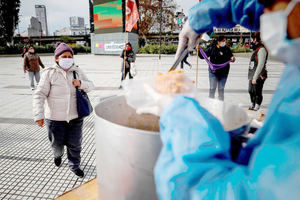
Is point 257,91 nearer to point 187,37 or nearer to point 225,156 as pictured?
point 187,37

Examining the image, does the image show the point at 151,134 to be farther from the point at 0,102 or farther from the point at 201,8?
the point at 0,102

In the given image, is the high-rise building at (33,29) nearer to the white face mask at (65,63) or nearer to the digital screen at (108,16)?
the digital screen at (108,16)

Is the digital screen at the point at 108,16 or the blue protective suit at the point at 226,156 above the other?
the digital screen at the point at 108,16

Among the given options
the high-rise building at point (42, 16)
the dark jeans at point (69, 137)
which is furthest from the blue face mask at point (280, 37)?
the high-rise building at point (42, 16)

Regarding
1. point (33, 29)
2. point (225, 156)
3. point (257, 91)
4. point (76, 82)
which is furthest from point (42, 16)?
point (225, 156)

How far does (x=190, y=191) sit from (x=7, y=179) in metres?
2.62

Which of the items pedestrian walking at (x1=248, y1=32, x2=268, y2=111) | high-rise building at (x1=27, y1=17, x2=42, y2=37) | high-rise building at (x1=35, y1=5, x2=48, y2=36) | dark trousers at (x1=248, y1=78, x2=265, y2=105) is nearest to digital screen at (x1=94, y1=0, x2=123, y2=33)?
pedestrian walking at (x1=248, y1=32, x2=268, y2=111)

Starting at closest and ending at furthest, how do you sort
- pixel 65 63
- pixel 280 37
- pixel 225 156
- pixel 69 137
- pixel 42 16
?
pixel 280 37 < pixel 225 156 < pixel 65 63 < pixel 69 137 < pixel 42 16

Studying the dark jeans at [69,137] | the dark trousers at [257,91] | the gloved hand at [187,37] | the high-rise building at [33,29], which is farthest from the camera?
the high-rise building at [33,29]

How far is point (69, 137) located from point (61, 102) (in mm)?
436

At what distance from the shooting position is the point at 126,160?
81cm

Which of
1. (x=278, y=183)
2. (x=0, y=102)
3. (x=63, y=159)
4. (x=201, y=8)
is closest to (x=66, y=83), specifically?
(x=63, y=159)

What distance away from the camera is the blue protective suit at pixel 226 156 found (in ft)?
1.35

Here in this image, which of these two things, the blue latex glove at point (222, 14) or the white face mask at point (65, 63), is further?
the white face mask at point (65, 63)
